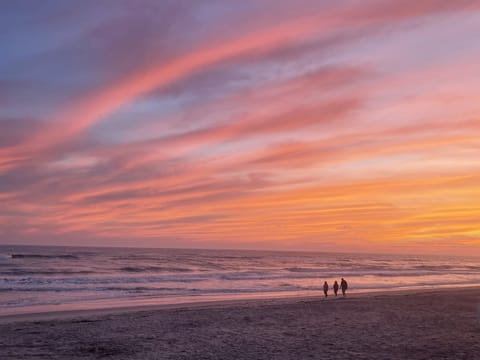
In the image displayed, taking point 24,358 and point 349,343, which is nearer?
point 24,358

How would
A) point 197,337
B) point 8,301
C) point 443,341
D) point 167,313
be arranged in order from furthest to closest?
point 8,301
point 167,313
point 197,337
point 443,341

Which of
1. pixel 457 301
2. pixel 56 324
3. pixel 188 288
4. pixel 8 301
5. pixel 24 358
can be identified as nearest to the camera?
pixel 24 358

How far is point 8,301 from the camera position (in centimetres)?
2873

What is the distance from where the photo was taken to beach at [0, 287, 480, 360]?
1308cm

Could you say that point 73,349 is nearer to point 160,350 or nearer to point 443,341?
point 160,350

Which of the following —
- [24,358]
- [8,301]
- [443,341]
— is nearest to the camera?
[24,358]

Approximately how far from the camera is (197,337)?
15562mm

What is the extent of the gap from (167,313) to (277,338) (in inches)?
301

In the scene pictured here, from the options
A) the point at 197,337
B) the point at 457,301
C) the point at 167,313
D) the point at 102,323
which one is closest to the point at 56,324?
the point at 102,323

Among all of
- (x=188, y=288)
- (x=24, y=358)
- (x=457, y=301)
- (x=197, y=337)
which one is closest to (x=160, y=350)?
(x=197, y=337)

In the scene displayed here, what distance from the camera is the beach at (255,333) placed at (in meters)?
13.1

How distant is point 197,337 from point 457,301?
16882 millimetres

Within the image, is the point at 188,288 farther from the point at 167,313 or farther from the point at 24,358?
the point at 24,358

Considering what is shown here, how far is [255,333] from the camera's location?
637 inches
